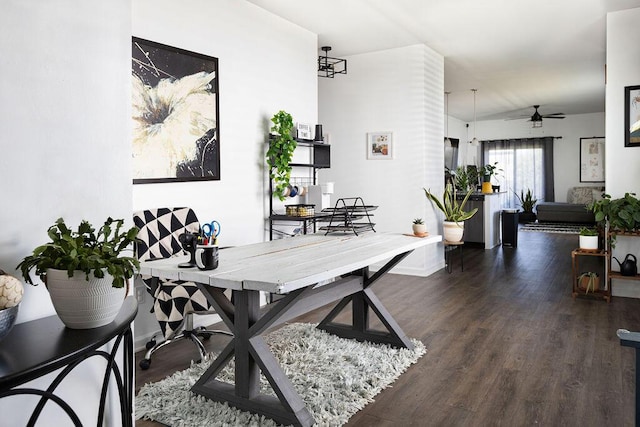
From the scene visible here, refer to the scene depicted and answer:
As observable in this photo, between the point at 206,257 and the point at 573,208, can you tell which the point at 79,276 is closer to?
the point at 206,257

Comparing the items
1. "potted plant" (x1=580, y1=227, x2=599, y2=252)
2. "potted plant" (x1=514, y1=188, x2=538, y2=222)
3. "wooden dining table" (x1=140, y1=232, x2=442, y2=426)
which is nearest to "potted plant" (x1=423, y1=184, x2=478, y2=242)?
"potted plant" (x1=580, y1=227, x2=599, y2=252)

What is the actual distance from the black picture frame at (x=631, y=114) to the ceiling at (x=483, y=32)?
73cm

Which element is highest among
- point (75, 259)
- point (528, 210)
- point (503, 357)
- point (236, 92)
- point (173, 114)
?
point (236, 92)

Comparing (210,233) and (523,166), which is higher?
(523,166)

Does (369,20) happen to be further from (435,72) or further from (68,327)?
(68,327)

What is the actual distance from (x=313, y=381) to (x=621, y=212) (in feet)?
10.6

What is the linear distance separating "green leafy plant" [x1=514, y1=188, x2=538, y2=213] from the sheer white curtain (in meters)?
0.10

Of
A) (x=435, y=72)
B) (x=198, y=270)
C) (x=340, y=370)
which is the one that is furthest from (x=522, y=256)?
(x=198, y=270)

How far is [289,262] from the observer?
7.72ft

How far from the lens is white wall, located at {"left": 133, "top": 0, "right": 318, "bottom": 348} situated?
3381mm

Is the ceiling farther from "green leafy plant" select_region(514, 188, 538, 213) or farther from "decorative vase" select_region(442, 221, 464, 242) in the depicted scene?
"green leafy plant" select_region(514, 188, 538, 213)

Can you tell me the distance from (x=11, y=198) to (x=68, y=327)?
390 millimetres

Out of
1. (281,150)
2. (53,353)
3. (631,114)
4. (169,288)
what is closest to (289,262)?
(169,288)

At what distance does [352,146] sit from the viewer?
20.2 ft
